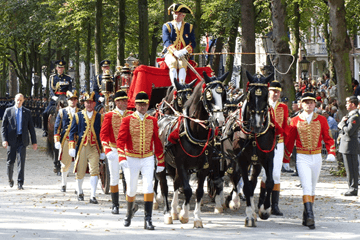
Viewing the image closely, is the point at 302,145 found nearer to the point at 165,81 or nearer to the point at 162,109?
the point at 162,109

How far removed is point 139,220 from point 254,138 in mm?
2360

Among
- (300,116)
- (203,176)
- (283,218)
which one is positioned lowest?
(283,218)

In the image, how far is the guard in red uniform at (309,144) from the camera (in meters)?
10.4

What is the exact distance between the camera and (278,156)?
460 inches

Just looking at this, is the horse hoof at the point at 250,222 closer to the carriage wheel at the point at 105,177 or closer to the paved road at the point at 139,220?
the paved road at the point at 139,220

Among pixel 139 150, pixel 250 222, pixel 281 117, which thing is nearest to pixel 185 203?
pixel 250 222

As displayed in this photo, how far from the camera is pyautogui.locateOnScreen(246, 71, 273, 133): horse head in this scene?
10141mm

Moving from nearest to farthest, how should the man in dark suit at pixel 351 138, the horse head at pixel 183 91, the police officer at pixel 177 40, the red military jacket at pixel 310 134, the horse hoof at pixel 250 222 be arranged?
1. the horse hoof at pixel 250 222
2. the red military jacket at pixel 310 134
3. the horse head at pixel 183 91
4. the police officer at pixel 177 40
5. the man in dark suit at pixel 351 138

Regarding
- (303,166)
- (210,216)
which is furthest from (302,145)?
(210,216)

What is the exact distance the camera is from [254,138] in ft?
34.8

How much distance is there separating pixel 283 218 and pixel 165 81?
460 cm

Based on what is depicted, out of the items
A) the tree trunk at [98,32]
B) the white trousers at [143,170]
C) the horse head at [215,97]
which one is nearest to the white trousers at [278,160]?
the horse head at [215,97]

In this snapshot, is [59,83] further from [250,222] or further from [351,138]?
[250,222]

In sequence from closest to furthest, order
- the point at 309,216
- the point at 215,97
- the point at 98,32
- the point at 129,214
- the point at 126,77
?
the point at 215,97 → the point at 309,216 → the point at 129,214 → the point at 126,77 → the point at 98,32
